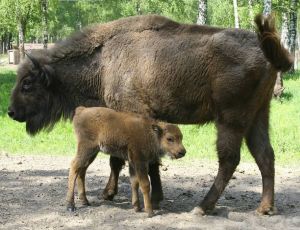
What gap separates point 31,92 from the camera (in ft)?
22.2

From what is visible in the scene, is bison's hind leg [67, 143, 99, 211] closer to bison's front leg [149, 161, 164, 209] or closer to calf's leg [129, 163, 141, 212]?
calf's leg [129, 163, 141, 212]

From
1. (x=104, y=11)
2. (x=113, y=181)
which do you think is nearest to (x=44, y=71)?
(x=113, y=181)

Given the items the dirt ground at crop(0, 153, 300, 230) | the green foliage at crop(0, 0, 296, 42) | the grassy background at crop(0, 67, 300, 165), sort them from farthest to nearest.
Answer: the green foliage at crop(0, 0, 296, 42)
the grassy background at crop(0, 67, 300, 165)
the dirt ground at crop(0, 153, 300, 230)

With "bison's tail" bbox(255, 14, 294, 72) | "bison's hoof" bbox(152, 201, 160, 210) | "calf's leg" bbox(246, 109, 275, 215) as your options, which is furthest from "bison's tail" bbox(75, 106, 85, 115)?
"bison's tail" bbox(255, 14, 294, 72)

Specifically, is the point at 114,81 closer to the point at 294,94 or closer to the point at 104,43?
the point at 104,43

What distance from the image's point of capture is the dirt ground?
5602 millimetres

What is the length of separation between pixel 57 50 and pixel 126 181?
2.14 meters

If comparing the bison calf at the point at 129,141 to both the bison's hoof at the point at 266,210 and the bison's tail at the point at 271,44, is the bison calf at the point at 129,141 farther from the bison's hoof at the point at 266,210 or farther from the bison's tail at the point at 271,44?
the bison's tail at the point at 271,44

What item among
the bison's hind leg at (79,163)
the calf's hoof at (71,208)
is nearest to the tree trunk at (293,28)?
the bison's hind leg at (79,163)

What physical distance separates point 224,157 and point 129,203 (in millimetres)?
1338

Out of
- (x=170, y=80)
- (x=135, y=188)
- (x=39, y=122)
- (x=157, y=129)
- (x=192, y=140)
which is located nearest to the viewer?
(x=157, y=129)

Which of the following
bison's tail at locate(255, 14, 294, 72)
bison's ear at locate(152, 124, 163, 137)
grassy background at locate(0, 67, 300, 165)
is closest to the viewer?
bison's tail at locate(255, 14, 294, 72)

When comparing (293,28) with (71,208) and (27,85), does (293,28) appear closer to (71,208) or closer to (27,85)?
(27,85)

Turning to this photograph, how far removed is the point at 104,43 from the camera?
6.58m
